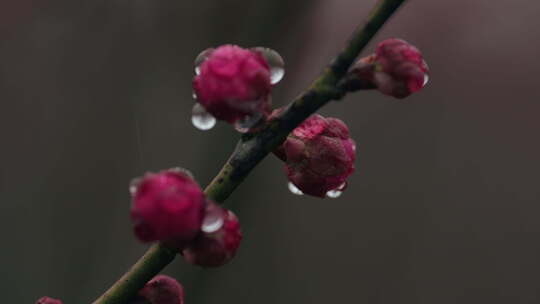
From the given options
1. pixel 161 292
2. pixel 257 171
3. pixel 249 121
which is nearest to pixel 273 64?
pixel 249 121

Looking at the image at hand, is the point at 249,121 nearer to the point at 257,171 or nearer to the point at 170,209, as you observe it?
the point at 170,209

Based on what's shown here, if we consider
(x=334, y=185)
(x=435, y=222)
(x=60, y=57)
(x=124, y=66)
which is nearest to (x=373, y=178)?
(x=435, y=222)

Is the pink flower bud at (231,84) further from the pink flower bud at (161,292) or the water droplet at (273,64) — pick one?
the pink flower bud at (161,292)

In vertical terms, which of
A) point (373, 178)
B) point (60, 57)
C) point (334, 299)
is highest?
point (373, 178)

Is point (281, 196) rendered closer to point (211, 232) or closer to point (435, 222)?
point (435, 222)

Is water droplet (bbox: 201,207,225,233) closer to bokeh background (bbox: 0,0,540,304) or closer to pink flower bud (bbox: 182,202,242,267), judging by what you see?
pink flower bud (bbox: 182,202,242,267)

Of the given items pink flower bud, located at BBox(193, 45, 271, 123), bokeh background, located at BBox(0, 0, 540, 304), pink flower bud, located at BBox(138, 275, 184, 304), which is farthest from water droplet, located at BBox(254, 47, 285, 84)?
bokeh background, located at BBox(0, 0, 540, 304)
